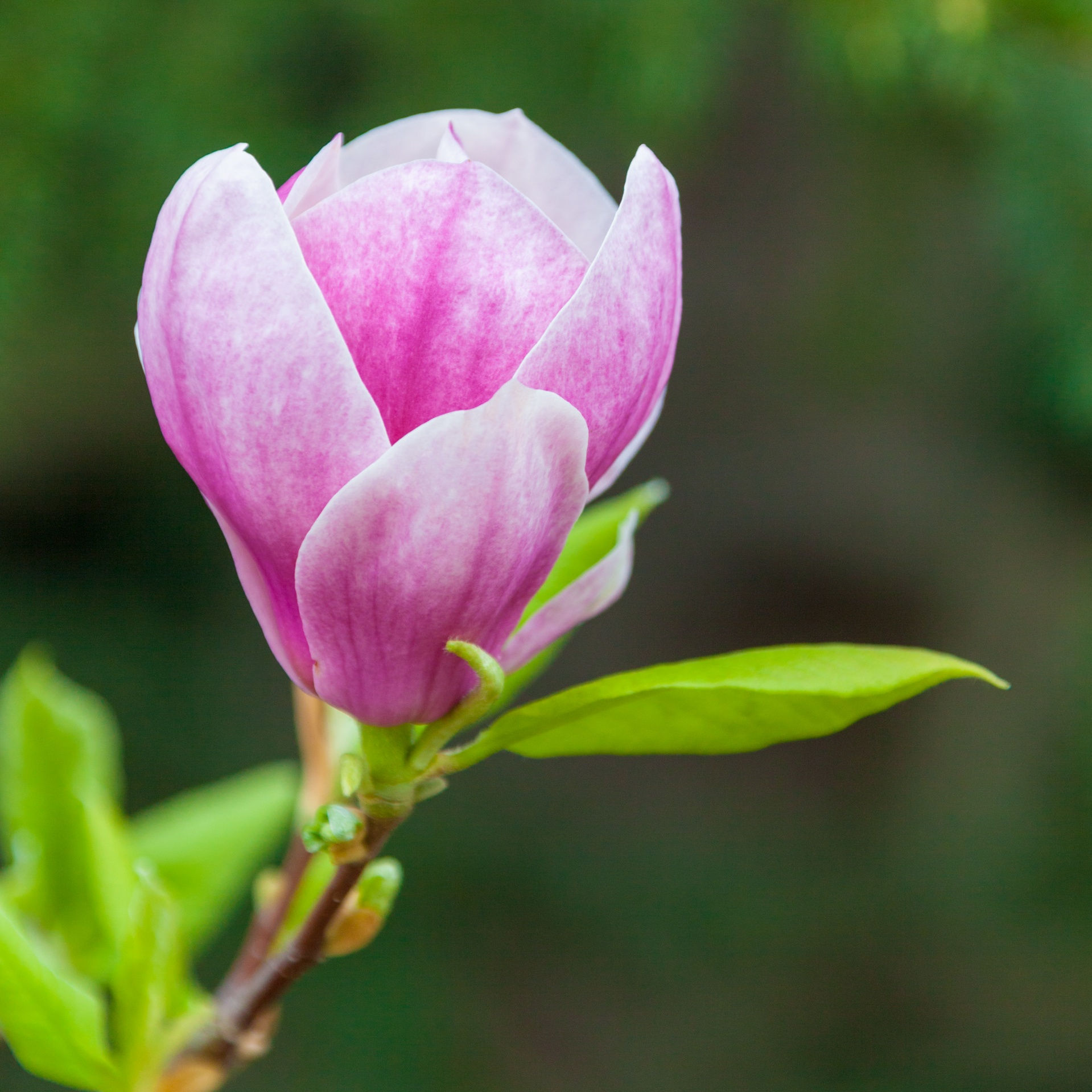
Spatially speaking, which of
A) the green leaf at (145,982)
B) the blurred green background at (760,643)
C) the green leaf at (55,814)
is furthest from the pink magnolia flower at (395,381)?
the blurred green background at (760,643)

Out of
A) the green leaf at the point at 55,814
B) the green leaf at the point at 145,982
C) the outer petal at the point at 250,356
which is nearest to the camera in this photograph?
the outer petal at the point at 250,356

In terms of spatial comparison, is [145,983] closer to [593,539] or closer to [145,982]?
[145,982]

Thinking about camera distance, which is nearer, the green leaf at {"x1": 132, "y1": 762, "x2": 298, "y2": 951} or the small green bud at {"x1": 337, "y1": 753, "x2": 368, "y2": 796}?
the small green bud at {"x1": 337, "y1": 753, "x2": 368, "y2": 796}

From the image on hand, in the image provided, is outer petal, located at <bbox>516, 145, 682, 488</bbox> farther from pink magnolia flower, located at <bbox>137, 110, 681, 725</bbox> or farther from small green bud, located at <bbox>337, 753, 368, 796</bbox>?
small green bud, located at <bbox>337, 753, 368, 796</bbox>

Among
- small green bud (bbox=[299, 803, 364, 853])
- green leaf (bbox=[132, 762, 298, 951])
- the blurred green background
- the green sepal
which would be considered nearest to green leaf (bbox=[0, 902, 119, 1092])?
the green sepal

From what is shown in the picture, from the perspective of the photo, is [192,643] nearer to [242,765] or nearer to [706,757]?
[242,765]

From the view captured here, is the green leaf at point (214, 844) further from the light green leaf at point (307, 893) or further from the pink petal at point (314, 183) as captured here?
the pink petal at point (314, 183)
